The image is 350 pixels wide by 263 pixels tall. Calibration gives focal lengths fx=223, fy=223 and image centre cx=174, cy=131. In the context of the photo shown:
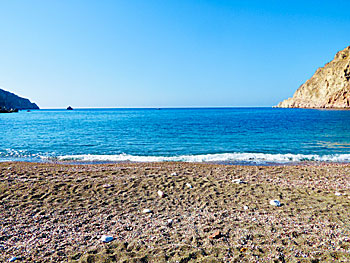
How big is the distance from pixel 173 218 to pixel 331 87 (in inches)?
5770

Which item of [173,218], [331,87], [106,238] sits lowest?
[173,218]

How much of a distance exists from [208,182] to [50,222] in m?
6.56

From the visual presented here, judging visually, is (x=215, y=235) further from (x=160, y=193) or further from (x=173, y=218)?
(x=160, y=193)

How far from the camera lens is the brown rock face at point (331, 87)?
112062 millimetres

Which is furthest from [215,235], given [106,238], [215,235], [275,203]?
[275,203]

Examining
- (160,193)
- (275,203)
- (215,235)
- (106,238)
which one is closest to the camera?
(106,238)

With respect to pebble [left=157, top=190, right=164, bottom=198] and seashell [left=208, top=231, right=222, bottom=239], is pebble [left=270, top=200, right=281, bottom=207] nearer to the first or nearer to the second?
seashell [left=208, top=231, right=222, bottom=239]

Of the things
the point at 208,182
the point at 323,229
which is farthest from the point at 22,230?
the point at 323,229

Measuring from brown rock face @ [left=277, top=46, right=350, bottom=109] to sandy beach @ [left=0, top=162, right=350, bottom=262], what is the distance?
423 ft

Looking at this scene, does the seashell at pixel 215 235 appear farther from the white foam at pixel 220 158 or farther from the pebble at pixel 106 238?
the white foam at pixel 220 158

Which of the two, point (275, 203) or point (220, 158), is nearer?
point (275, 203)

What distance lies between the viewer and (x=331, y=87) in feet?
402

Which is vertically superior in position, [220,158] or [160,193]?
[160,193]

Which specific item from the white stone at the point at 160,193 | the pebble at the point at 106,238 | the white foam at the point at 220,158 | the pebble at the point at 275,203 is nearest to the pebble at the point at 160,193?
the white stone at the point at 160,193
